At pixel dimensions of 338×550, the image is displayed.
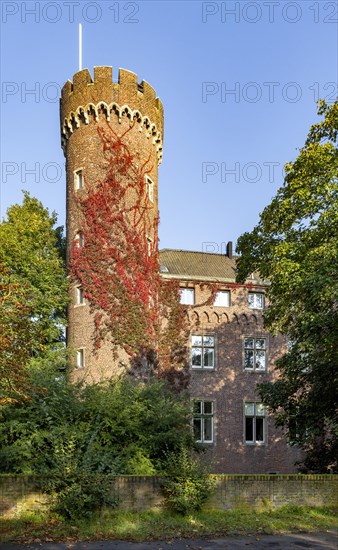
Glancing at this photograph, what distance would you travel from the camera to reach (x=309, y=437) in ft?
68.4

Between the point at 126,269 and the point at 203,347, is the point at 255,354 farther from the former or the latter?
the point at 126,269

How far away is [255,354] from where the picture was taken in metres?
33.7

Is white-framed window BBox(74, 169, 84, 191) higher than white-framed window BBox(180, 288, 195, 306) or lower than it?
higher

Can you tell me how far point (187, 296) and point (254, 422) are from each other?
8.06 meters

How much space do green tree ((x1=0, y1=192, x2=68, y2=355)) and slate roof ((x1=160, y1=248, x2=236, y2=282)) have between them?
242 inches

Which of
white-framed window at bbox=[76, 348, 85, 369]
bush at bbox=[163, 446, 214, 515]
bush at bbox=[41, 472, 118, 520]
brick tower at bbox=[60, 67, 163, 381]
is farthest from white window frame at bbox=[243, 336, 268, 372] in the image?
bush at bbox=[41, 472, 118, 520]

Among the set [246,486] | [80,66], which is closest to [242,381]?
[246,486]

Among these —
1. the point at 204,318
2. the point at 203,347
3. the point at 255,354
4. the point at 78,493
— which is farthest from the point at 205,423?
the point at 78,493

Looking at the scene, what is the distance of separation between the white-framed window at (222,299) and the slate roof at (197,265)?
32.4 inches

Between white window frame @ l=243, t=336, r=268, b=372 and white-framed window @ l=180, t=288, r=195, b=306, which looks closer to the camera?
white-framed window @ l=180, t=288, r=195, b=306

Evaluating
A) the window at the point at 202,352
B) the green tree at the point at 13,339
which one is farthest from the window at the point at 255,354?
the green tree at the point at 13,339

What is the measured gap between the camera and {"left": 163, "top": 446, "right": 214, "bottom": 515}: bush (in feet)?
45.9

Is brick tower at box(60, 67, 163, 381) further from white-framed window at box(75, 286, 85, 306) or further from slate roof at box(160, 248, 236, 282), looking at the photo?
slate roof at box(160, 248, 236, 282)

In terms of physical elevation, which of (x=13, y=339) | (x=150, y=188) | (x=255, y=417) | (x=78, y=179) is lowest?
(x=255, y=417)
